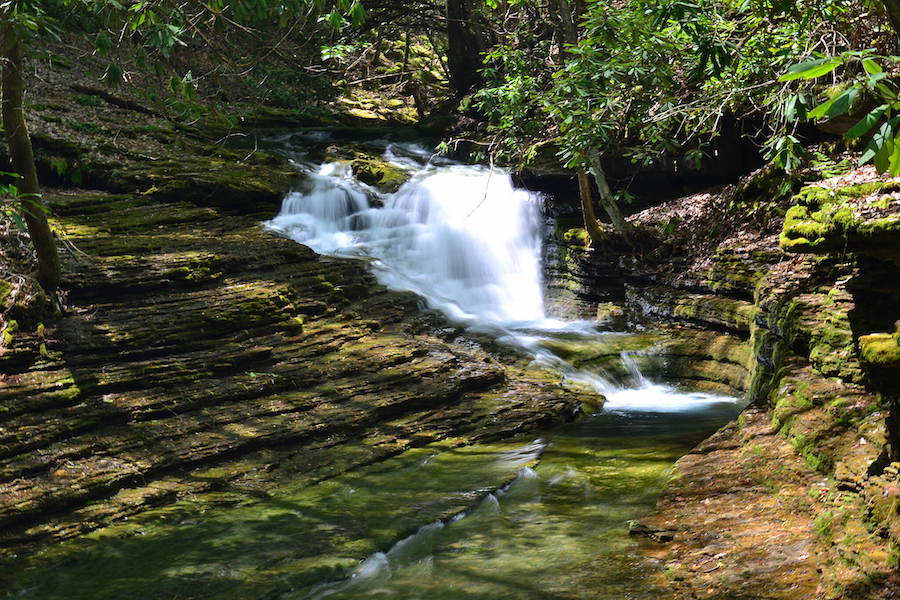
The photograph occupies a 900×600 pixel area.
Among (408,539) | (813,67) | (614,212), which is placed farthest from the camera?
(614,212)

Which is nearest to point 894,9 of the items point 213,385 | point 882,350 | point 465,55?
point 882,350

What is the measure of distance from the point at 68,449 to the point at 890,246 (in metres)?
7.63

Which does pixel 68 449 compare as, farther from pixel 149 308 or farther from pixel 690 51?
pixel 690 51

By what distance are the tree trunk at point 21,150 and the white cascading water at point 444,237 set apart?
560 centimetres

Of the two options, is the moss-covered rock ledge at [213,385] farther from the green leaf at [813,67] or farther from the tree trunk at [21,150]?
the green leaf at [813,67]

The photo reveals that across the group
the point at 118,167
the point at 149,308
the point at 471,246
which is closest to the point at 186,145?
the point at 118,167

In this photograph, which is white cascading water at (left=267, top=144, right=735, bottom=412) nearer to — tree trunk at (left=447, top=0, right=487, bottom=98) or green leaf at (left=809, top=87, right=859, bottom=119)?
tree trunk at (left=447, top=0, right=487, bottom=98)

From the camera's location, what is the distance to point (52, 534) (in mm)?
6285

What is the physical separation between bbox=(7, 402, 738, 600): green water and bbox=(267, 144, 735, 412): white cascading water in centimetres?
562

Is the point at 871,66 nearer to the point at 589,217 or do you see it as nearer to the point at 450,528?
the point at 450,528

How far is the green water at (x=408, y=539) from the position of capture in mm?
5148

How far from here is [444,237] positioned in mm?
16062

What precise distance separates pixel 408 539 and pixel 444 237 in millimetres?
10604

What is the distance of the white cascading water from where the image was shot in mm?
14570
